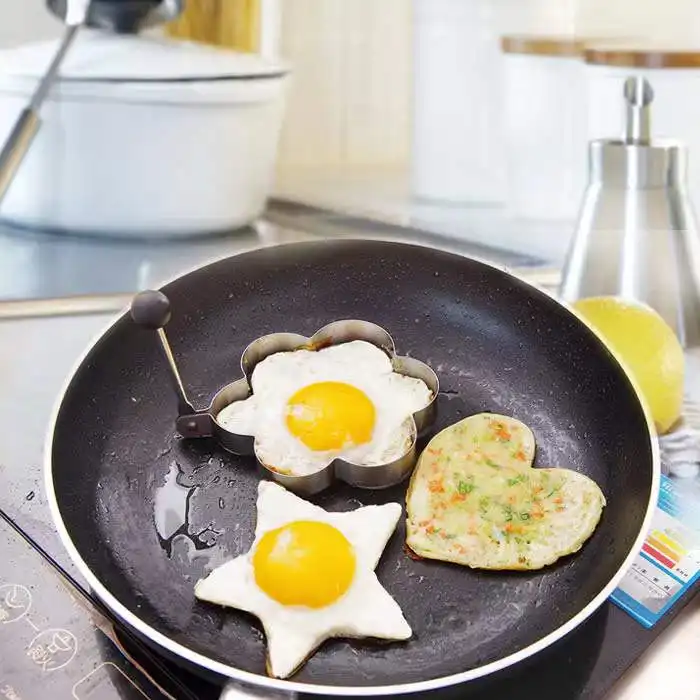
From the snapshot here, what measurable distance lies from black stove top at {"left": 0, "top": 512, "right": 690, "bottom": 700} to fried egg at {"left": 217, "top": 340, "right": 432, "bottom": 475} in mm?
188

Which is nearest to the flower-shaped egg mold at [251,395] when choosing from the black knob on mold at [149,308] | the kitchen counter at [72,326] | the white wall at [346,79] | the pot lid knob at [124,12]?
the black knob on mold at [149,308]

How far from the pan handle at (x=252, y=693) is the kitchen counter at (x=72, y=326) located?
0.24 meters

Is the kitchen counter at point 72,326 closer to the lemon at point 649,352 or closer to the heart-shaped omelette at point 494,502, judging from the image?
the heart-shaped omelette at point 494,502

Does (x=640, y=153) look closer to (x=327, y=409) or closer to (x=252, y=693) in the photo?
(x=327, y=409)

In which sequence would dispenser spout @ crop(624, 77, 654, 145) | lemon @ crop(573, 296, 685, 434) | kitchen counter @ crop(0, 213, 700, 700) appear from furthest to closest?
dispenser spout @ crop(624, 77, 654, 145)
lemon @ crop(573, 296, 685, 434)
kitchen counter @ crop(0, 213, 700, 700)

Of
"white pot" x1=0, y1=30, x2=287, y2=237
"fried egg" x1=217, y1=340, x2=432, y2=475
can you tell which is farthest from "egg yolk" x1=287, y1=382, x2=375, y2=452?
"white pot" x1=0, y1=30, x2=287, y2=237

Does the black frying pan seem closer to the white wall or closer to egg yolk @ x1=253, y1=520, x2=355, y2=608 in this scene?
egg yolk @ x1=253, y1=520, x2=355, y2=608

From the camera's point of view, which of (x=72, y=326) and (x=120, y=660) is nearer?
(x=120, y=660)

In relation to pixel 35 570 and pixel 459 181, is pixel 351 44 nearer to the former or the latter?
pixel 459 181

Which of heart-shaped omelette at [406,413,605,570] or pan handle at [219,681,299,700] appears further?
heart-shaped omelette at [406,413,605,570]

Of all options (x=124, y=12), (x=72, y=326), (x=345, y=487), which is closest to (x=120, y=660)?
(x=345, y=487)

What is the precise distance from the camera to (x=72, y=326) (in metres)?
1.26

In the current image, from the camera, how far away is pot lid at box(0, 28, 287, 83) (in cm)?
139

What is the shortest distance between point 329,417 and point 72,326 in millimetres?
640
